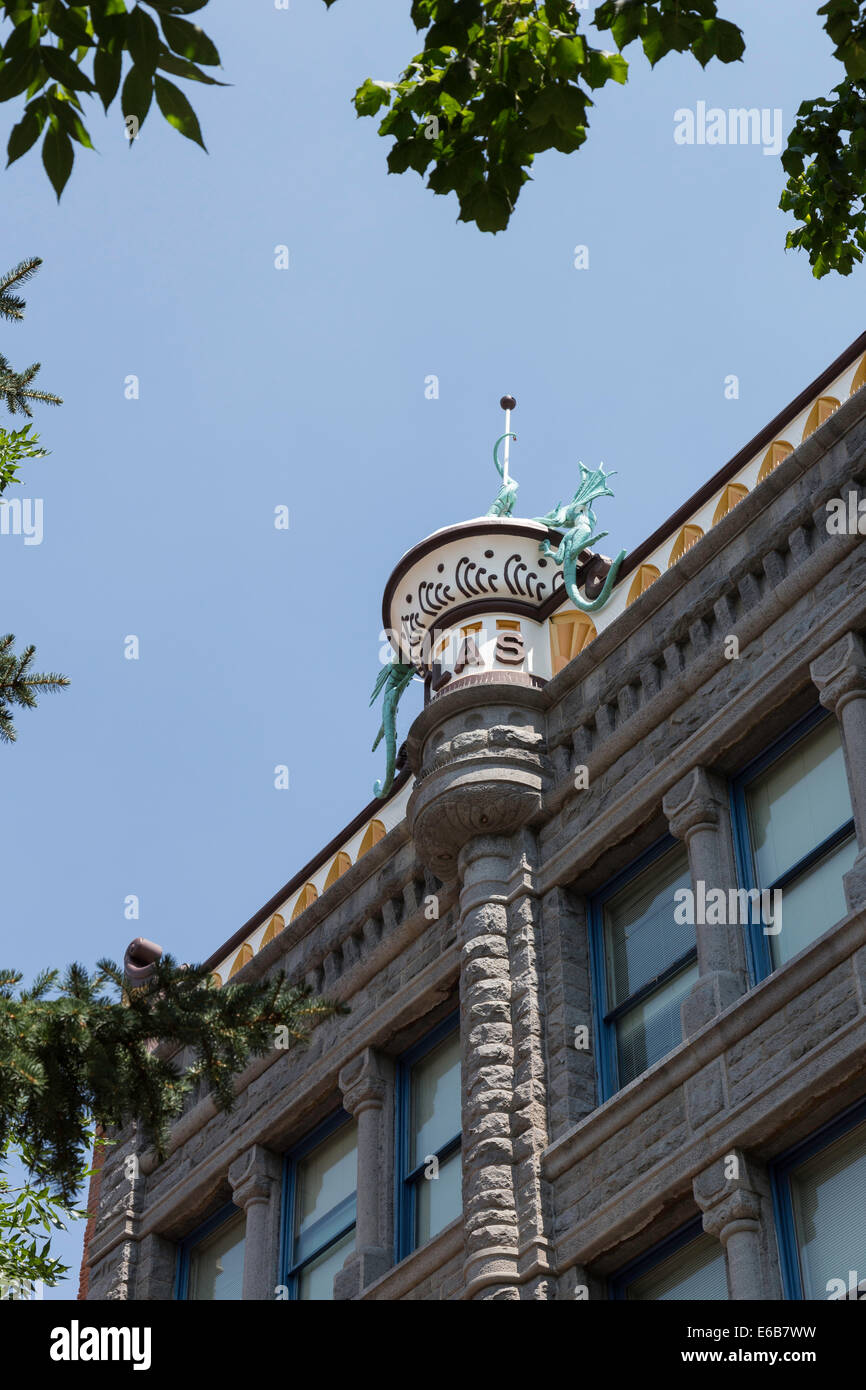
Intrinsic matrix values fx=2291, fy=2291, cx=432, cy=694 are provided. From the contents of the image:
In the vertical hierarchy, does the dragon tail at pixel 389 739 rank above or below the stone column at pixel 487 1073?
above

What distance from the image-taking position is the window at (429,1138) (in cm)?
1552

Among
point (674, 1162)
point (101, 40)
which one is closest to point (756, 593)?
point (674, 1162)

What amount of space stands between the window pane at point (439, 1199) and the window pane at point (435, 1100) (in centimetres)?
9

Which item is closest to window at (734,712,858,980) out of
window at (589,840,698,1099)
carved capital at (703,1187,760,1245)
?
window at (589,840,698,1099)

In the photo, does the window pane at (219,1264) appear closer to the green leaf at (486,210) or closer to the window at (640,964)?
the window at (640,964)

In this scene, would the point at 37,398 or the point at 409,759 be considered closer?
the point at 37,398

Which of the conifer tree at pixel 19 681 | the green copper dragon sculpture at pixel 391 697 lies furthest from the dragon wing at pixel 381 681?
the conifer tree at pixel 19 681

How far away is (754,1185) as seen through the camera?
1269 centimetres

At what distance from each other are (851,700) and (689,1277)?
3.53 meters

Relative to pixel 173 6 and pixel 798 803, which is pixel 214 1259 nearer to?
pixel 798 803

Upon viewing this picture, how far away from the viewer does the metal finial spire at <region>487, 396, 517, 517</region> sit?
18.9 meters

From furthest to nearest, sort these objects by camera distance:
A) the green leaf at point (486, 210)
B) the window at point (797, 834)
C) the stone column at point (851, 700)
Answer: the window at point (797, 834) → the stone column at point (851, 700) → the green leaf at point (486, 210)

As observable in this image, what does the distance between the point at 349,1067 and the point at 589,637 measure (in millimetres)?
3668
